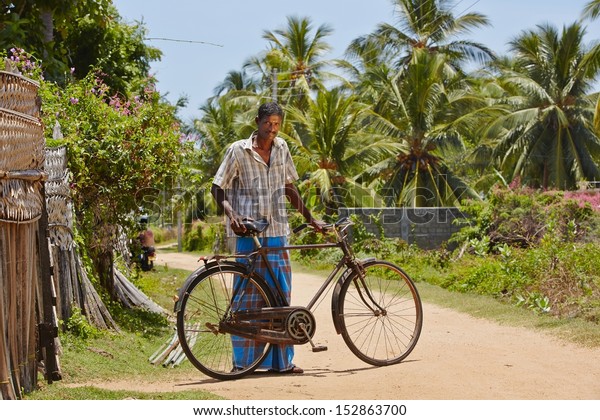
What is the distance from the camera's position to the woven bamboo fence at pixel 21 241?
508 cm

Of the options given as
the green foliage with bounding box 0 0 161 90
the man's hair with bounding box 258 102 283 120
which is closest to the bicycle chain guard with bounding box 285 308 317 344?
the man's hair with bounding box 258 102 283 120

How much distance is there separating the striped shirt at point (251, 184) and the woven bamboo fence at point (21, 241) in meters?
1.33

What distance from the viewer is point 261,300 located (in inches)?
253

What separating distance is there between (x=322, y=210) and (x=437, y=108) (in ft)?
18.7

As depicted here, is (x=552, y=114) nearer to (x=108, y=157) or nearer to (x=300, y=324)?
(x=108, y=157)

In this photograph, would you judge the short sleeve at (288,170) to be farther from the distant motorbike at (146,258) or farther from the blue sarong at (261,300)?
the distant motorbike at (146,258)

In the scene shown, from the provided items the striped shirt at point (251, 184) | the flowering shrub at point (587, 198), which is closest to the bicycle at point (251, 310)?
the striped shirt at point (251, 184)

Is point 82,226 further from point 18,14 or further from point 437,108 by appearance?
point 437,108

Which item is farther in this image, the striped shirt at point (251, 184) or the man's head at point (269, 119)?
the striped shirt at point (251, 184)

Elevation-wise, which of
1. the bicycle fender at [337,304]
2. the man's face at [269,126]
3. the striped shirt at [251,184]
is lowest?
the bicycle fender at [337,304]

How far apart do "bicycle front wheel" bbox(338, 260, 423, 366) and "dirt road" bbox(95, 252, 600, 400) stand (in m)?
0.15

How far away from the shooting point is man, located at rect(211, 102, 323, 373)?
Answer: 644cm

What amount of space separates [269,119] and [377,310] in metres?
1.75

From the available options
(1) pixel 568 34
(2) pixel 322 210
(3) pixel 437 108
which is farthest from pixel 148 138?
(1) pixel 568 34
